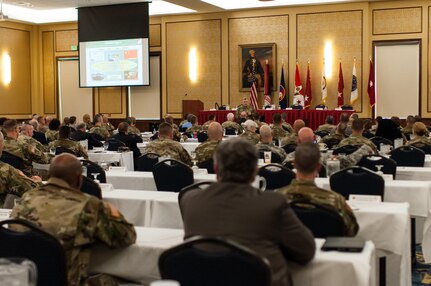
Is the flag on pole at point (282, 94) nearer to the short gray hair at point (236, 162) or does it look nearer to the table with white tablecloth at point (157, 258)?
the table with white tablecloth at point (157, 258)

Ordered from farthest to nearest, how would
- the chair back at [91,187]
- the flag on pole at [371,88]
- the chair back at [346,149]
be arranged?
the flag on pole at [371,88] → the chair back at [346,149] → the chair back at [91,187]

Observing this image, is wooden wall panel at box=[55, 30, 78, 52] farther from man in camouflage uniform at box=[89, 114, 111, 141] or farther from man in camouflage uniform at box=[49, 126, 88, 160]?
man in camouflage uniform at box=[49, 126, 88, 160]

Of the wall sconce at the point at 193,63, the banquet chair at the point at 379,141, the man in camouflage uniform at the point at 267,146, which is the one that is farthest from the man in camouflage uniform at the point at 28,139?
the wall sconce at the point at 193,63

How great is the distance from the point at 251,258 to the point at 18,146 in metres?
6.38

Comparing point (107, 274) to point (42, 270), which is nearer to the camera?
point (42, 270)

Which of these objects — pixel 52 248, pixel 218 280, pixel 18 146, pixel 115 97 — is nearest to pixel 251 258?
pixel 218 280

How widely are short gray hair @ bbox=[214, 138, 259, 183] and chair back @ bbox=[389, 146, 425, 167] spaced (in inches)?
222

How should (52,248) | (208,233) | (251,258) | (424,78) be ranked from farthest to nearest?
(424,78) → (52,248) → (208,233) → (251,258)

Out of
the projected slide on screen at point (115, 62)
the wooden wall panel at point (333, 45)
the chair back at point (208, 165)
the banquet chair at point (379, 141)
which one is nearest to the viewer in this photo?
the chair back at point (208, 165)

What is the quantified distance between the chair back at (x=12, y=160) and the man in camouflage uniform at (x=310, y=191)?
536 centimetres

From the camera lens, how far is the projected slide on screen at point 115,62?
2123 cm

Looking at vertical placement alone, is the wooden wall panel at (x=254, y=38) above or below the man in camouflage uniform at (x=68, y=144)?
above

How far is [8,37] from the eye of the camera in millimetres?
23203

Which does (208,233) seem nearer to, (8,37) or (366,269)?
(366,269)
